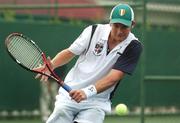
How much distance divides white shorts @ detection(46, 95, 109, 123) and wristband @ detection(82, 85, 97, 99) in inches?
13.1

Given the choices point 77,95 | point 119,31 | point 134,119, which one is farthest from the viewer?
point 134,119

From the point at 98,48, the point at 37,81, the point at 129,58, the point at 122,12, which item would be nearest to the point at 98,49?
the point at 98,48

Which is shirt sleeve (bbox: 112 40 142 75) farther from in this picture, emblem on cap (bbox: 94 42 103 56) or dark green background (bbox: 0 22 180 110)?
dark green background (bbox: 0 22 180 110)

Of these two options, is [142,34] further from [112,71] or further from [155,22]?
[155,22]

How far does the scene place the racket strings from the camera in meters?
6.03

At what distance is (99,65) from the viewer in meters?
6.05

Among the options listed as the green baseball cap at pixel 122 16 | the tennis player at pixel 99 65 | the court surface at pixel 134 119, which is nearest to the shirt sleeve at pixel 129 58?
the tennis player at pixel 99 65

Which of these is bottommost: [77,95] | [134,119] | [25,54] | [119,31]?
[134,119]

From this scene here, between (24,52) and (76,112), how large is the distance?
0.80 meters

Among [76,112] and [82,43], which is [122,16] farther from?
[76,112]

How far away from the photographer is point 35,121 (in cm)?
1148

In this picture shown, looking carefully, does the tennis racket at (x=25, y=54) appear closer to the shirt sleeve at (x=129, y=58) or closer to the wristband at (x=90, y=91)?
the wristband at (x=90, y=91)

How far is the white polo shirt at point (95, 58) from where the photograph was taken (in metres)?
6.04

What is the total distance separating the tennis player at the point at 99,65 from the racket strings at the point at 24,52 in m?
0.16
